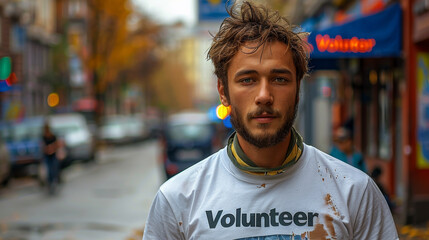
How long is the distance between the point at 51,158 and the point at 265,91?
52.9 feet

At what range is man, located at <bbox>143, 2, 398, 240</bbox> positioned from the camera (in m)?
2.40

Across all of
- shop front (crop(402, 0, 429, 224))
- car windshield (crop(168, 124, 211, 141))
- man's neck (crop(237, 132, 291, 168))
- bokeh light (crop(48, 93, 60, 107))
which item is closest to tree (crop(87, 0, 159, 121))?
bokeh light (crop(48, 93, 60, 107))

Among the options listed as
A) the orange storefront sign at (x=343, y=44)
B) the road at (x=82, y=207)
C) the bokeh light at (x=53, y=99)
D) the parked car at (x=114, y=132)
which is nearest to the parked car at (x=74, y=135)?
the road at (x=82, y=207)

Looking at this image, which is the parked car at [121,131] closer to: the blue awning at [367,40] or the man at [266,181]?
the blue awning at [367,40]

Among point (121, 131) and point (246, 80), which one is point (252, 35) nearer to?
point (246, 80)

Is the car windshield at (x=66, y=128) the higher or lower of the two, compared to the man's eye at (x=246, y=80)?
lower

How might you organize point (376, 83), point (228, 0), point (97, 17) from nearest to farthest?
point (228, 0) → point (376, 83) → point (97, 17)

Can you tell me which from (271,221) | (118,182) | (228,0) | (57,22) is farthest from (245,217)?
(57,22)

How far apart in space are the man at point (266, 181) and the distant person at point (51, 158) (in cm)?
1545

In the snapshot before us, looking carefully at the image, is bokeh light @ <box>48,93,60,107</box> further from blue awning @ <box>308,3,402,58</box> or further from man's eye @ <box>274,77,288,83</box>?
man's eye @ <box>274,77,288,83</box>

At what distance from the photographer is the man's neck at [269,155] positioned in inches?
96.9

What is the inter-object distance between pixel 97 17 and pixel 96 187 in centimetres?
2041

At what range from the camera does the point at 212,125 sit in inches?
775

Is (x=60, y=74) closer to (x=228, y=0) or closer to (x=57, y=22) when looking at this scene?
(x=57, y=22)
